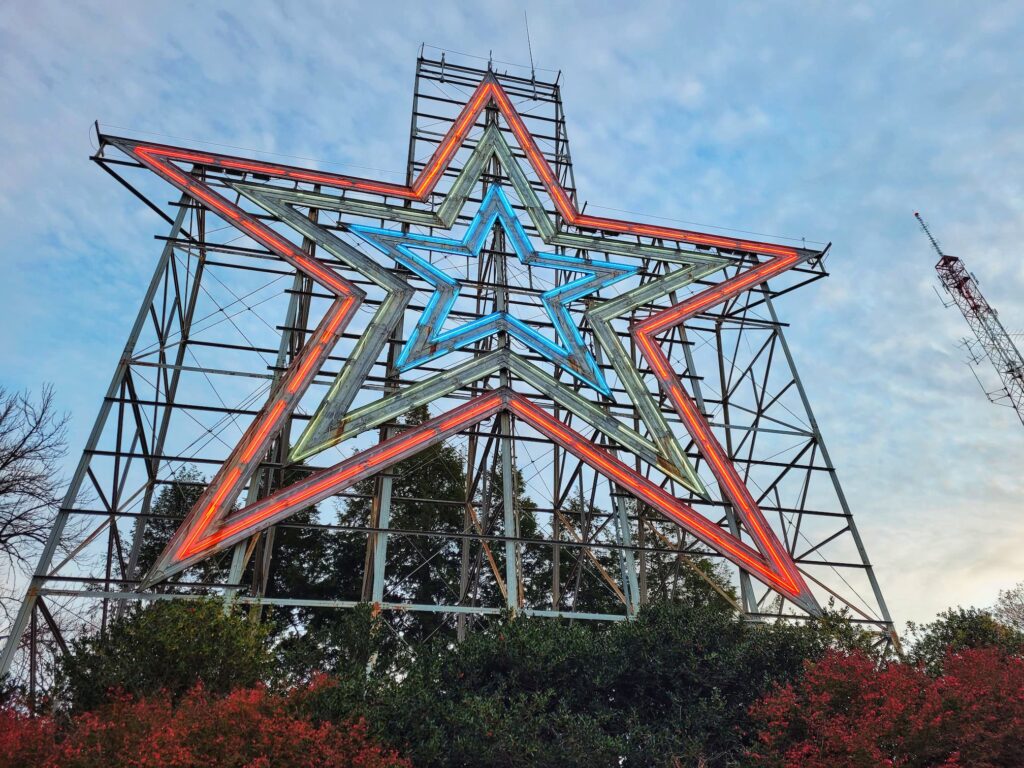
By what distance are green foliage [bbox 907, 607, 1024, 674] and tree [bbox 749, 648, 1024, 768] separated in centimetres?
438

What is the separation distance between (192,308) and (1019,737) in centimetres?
1778

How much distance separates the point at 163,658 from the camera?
34.3 ft

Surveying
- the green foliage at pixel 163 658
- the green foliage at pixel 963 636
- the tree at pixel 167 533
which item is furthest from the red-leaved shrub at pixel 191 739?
the tree at pixel 167 533

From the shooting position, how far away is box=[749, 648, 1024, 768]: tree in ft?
32.1

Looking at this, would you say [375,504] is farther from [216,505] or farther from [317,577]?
[317,577]

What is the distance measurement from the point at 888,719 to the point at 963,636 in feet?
29.0

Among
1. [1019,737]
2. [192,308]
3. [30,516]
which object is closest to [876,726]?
[1019,737]

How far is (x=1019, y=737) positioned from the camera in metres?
10.1

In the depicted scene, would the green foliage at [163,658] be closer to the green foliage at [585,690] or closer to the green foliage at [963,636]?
the green foliage at [585,690]

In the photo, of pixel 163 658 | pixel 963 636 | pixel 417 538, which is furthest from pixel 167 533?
pixel 963 636

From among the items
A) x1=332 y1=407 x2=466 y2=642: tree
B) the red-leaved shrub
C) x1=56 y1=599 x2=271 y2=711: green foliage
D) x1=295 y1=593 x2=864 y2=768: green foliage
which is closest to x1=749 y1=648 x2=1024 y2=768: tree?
x1=295 y1=593 x2=864 y2=768: green foliage

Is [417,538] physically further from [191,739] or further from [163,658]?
[191,739]

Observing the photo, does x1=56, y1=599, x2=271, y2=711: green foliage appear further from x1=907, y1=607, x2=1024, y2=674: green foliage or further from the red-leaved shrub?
x1=907, y1=607, x2=1024, y2=674: green foliage

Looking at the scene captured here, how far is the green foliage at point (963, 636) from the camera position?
1559cm
